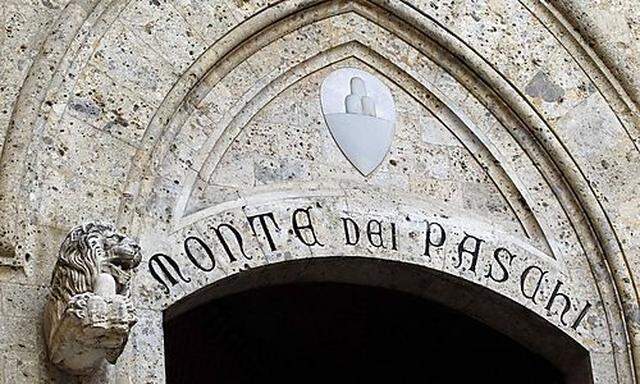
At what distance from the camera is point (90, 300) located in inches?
320

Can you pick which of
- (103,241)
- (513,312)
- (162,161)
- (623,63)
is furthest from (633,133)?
(103,241)

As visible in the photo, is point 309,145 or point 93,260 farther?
point 309,145

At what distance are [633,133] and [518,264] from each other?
0.91 metres

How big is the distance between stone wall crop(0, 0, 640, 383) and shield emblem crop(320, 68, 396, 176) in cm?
5

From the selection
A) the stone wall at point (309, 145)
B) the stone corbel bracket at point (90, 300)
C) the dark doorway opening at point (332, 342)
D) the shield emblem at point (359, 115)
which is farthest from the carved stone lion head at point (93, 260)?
the dark doorway opening at point (332, 342)

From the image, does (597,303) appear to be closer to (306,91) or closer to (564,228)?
(564,228)

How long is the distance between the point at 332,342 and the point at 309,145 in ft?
9.24

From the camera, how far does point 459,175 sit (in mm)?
9820

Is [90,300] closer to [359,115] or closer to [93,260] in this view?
[93,260]

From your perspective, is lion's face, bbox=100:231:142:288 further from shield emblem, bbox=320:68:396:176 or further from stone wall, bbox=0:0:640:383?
shield emblem, bbox=320:68:396:176

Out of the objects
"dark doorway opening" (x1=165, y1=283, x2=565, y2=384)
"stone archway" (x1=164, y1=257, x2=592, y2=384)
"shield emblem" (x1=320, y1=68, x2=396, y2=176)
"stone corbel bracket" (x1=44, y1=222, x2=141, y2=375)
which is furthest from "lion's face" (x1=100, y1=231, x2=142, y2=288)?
"dark doorway opening" (x1=165, y1=283, x2=565, y2=384)

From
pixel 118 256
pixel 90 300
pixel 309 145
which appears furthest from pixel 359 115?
pixel 90 300

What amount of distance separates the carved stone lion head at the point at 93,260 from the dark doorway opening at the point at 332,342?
311cm

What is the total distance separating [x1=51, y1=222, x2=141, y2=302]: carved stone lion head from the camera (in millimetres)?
8266
